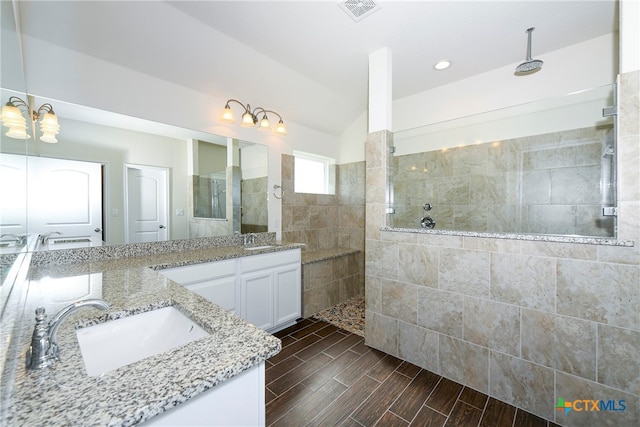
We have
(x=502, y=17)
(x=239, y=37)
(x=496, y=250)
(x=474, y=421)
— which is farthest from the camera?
(x=239, y=37)

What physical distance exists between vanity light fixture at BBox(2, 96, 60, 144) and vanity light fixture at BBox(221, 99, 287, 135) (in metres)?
1.23

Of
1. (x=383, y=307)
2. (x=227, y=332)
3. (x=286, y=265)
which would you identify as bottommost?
(x=383, y=307)

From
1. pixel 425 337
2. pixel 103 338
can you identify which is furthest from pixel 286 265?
pixel 103 338

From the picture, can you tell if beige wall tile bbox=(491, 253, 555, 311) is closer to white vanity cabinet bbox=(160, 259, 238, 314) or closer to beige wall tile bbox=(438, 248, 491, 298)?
beige wall tile bbox=(438, 248, 491, 298)

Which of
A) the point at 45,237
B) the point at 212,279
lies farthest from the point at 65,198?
the point at 212,279

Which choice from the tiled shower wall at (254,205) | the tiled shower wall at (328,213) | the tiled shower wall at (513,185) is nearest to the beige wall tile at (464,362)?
the tiled shower wall at (513,185)

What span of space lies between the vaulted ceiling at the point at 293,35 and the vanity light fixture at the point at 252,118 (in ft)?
0.47

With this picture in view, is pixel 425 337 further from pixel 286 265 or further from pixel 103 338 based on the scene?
pixel 103 338

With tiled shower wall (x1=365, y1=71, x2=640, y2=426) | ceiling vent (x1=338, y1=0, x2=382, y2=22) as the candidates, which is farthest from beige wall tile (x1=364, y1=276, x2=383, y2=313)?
ceiling vent (x1=338, y1=0, x2=382, y2=22)

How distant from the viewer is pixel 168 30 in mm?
1992

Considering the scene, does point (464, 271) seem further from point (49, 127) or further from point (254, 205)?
point (49, 127)

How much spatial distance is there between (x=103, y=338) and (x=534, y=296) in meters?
2.28

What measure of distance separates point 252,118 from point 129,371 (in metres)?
2.59

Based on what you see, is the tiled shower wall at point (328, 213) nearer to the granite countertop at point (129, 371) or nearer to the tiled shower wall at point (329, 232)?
the tiled shower wall at point (329, 232)
